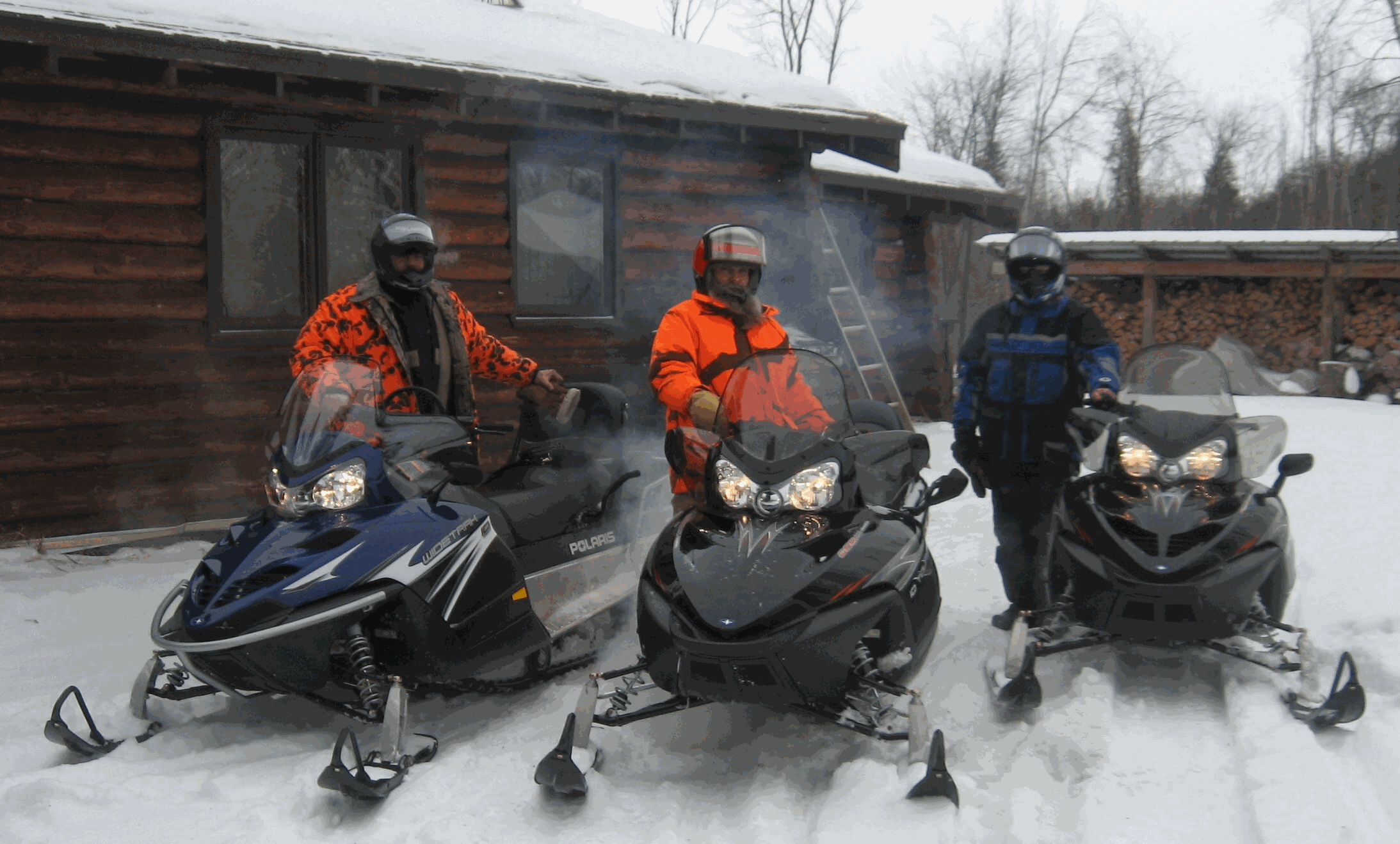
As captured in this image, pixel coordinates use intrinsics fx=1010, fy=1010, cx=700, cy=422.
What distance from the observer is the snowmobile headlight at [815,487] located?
3018mm

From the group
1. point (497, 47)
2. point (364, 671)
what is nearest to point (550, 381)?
point (364, 671)

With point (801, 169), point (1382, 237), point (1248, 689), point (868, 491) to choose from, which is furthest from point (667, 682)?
point (1382, 237)

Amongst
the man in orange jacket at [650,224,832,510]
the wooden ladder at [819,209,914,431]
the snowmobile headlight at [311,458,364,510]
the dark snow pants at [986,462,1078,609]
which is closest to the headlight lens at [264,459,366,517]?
the snowmobile headlight at [311,458,364,510]

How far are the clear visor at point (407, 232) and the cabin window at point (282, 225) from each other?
9.59ft

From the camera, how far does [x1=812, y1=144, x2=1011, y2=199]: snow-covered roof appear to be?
10070mm

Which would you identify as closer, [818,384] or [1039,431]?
[818,384]

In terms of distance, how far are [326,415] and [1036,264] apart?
2.89m

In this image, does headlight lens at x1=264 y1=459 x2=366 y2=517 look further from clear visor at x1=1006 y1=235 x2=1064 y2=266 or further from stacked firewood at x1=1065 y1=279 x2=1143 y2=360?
stacked firewood at x1=1065 y1=279 x2=1143 y2=360

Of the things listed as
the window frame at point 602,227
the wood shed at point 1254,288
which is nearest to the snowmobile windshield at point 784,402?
the window frame at point 602,227

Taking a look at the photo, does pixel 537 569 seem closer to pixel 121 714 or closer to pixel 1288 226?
pixel 121 714

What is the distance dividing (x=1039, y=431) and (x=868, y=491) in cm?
145

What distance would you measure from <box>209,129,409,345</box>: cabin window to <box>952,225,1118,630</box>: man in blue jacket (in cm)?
423

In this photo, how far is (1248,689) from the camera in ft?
11.6

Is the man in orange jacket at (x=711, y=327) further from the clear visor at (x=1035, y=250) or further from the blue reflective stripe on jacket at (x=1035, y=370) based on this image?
the clear visor at (x=1035, y=250)
